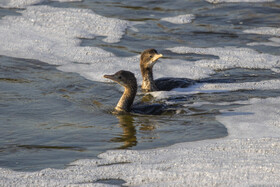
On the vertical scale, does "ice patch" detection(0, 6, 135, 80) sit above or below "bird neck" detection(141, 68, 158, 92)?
above

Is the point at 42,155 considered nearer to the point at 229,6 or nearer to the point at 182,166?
the point at 182,166

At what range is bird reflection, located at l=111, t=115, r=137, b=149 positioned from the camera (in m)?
6.42

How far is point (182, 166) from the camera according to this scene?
18.4 ft

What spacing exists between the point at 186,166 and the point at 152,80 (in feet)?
12.2

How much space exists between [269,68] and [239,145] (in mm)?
4227

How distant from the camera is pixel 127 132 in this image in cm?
688

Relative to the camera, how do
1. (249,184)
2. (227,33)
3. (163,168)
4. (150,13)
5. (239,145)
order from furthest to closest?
(150,13) < (227,33) < (239,145) < (163,168) < (249,184)

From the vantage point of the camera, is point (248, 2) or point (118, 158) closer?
point (118, 158)

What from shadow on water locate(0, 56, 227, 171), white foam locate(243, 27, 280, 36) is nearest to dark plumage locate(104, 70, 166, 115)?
shadow on water locate(0, 56, 227, 171)

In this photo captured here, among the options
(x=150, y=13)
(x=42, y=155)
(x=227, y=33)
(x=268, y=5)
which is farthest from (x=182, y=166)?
(x=268, y=5)

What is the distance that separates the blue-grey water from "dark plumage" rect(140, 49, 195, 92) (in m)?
0.34

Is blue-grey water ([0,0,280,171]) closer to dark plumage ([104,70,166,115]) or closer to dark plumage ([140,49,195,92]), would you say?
dark plumage ([104,70,166,115])

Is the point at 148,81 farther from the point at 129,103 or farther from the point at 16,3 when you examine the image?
the point at 16,3

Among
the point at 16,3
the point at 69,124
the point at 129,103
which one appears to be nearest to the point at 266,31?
the point at 129,103
